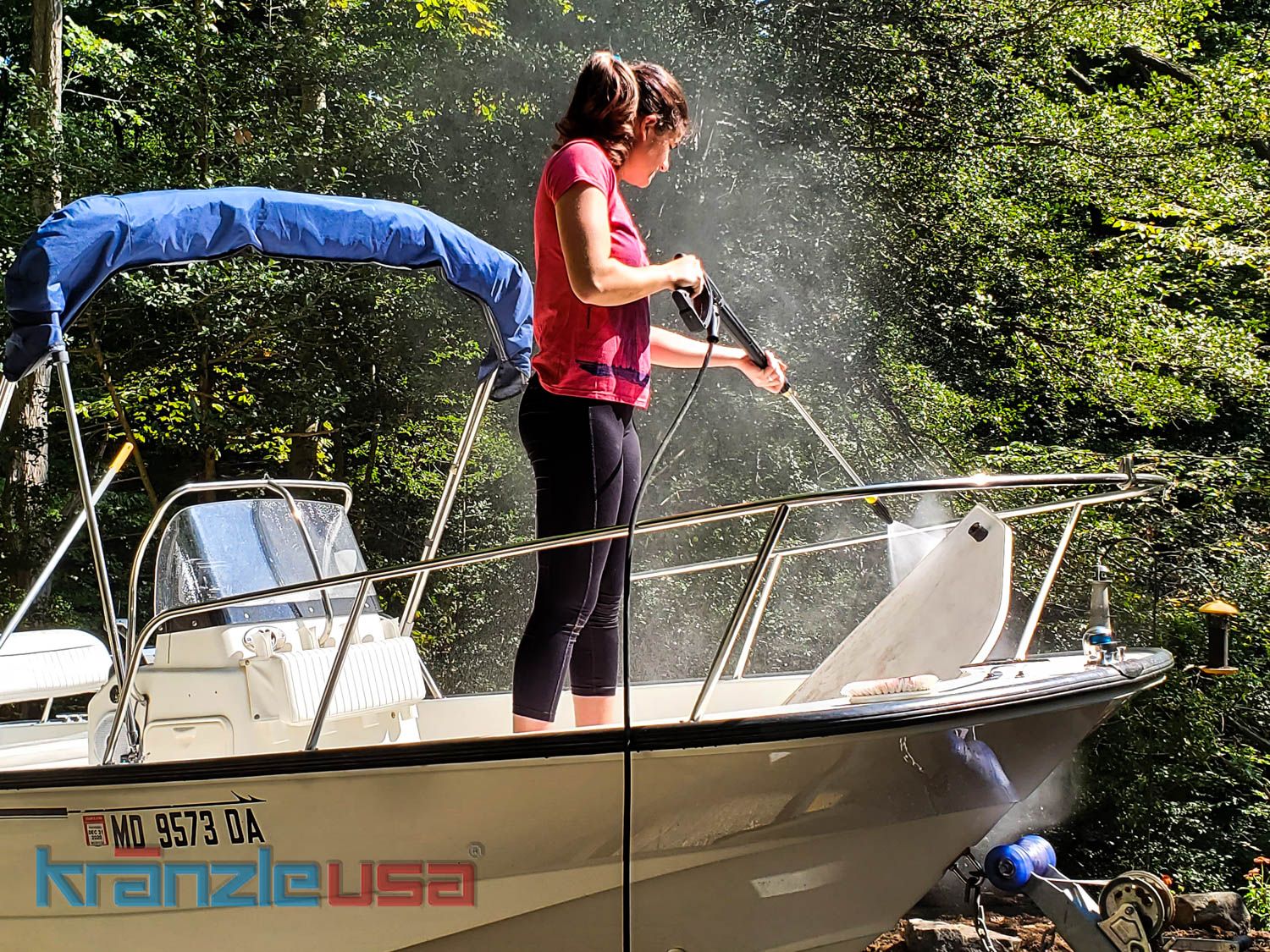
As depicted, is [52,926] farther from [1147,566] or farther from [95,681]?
[1147,566]

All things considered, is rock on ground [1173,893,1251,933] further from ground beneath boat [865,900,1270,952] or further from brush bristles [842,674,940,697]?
brush bristles [842,674,940,697]

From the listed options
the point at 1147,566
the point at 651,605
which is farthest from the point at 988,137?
the point at 651,605

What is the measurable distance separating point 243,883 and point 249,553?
1.30 m

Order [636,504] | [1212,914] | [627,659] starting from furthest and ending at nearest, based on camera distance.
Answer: [1212,914] → [636,504] → [627,659]

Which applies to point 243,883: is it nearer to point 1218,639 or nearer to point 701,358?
point 701,358

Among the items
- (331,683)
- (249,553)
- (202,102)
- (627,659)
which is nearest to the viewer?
(627,659)

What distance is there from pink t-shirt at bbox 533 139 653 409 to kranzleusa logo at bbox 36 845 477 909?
1.04 metres

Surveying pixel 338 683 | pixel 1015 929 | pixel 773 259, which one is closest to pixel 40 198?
pixel 773 259

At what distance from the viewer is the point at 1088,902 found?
8.98 feet

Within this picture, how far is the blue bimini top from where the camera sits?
3.13m

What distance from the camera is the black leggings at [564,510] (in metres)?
2.61

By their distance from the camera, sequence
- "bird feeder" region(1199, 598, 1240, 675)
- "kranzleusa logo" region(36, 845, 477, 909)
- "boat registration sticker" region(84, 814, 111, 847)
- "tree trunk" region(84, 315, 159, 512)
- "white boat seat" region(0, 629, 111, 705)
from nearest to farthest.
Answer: "kranzleusa logo" region(36, 845, 477, 909) → "boat registration sticker" region(84, 814, 111, 847) → "bird feeder" region(1199, 598, 1240, 675) → "white boat seat" region(0, 629, 111, 705) → "tree trunk" region(84, 315, 159, 512)

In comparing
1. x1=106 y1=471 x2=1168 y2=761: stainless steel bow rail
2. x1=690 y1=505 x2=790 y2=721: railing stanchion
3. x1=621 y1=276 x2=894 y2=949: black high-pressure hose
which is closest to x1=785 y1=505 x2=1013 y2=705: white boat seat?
x1=106 y1=471 x2=1168 y2=761: stainless steel bow rail

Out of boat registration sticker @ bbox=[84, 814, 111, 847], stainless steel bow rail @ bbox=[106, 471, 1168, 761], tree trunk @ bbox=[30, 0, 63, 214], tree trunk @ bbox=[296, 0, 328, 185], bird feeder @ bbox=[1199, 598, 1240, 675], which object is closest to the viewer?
stainless steel bow rail @ bbox=[106, 471, 1168, 761]
